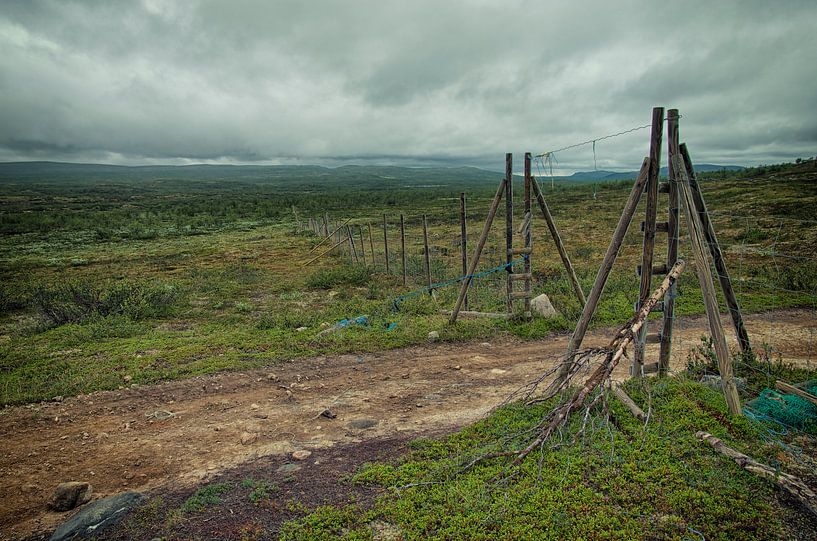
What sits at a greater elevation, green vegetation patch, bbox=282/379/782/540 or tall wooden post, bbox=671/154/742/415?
tall wooden post, bbox=671/154/742/415

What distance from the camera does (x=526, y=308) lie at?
363 inches

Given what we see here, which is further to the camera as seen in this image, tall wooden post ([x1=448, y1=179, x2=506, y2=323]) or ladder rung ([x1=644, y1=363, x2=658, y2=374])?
tall wooden post ([x1=448, y1=179, x2=506, y2=323])

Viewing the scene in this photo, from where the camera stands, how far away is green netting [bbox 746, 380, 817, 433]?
4207mm

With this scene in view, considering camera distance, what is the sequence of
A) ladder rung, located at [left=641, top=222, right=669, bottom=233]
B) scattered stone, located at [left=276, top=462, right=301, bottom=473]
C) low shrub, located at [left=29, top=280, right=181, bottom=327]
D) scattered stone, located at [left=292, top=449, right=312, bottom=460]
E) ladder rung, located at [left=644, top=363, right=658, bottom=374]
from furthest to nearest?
low shrub, located at [left=29, top=280, right=181, bottom=327], ladder rung, located at [left=644, top=363, right=658, bottom=374], ladder rung, located at [left=641, top=222, right=669, bottom=233], scattered stone, located at [left=292, top=449, right=312, bottom=460], scattered stone, located at [left=276, top=462, right=301, bottom=473]

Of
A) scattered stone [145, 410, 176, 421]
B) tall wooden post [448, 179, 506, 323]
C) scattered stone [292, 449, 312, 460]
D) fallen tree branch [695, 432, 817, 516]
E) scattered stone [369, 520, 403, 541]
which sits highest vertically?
tall wooden post [448, 179, 506, 323]

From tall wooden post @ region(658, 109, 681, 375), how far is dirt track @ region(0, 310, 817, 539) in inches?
54.6

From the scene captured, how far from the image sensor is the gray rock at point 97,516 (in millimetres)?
3682

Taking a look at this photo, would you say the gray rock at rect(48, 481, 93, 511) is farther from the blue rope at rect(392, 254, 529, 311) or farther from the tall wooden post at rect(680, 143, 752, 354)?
the tall wooden post at rect(680, 143, 752, 354)

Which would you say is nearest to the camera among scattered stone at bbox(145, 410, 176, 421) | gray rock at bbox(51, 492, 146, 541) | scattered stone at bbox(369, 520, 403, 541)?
scattered stone at bbox(369, 520, 403, 541)

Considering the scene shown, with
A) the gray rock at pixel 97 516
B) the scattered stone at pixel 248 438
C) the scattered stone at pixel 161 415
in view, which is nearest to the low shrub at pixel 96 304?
the scattered stone at pixel 161 415

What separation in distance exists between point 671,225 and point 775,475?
2.67 meters

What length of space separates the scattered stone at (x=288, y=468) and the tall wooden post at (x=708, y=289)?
175 inches

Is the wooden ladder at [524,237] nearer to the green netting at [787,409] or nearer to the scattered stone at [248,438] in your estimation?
the green netting at [787,409]

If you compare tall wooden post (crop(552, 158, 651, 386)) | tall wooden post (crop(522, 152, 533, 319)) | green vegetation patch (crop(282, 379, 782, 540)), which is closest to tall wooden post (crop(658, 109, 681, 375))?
tall wooden post (crop(552, 158, 651, 386))
